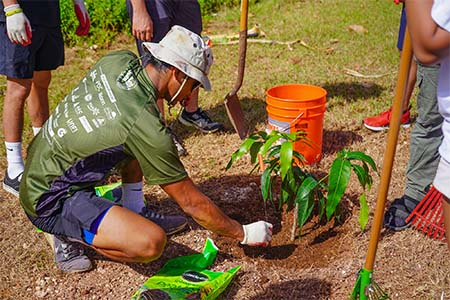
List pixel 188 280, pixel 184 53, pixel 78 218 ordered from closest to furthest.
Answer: pixel 184 53
pixel 78 218
pixel 188 280

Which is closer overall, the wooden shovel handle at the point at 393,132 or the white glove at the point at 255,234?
the wooden shovel handle at the point at 393,132

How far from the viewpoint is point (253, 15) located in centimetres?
701

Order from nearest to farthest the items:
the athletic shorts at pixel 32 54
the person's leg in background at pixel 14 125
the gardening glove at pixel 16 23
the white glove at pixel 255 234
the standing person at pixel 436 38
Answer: the standing person at pixel 436 38
the white glove at pixel 255 234
the gardening glove at pixel 16 23
the athletic shorts at pixel 32 54
the person's leg in background at pixel 14 125

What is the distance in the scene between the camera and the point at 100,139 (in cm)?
247

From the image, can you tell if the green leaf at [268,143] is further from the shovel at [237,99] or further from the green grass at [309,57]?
the green grass at [309,57]

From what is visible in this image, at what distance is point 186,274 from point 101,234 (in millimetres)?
445

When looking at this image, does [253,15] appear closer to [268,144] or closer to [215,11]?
[215,11]

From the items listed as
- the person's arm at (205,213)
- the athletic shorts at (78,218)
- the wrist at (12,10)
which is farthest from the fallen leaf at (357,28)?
the athletic shorts at (78,218)

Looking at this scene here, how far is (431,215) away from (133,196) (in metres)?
1.49

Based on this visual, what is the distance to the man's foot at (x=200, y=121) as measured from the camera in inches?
169

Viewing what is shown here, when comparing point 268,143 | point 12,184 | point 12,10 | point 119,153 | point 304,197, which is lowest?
point 12,184

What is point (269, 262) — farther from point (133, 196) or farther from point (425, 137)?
point (425, 137)

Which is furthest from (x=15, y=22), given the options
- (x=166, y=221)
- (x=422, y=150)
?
(x=422, y=150)

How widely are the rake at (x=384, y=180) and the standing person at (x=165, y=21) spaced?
5.93ft
